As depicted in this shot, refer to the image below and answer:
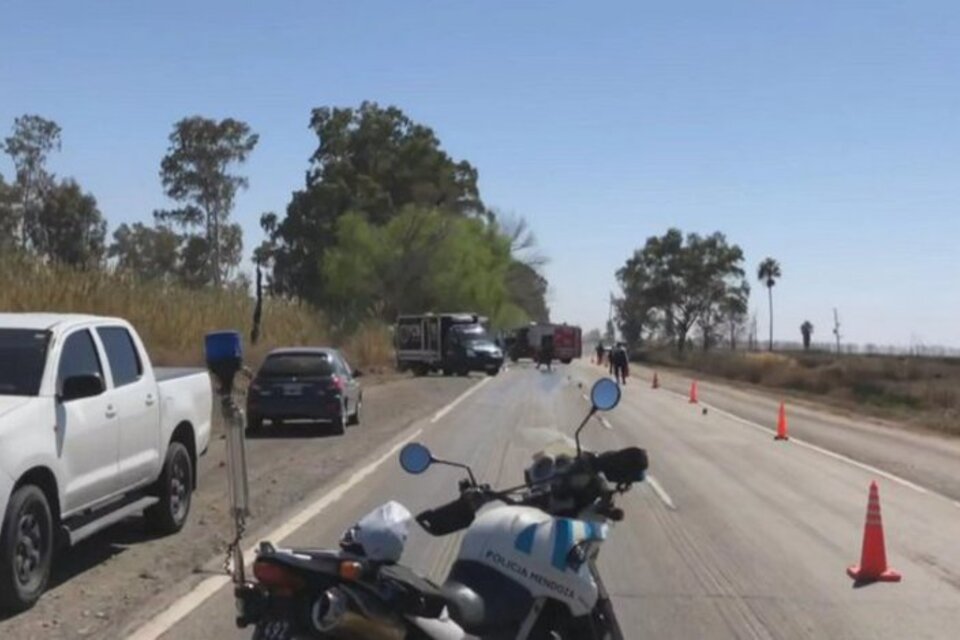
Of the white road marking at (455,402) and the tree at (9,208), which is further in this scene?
the tree at (9,208)

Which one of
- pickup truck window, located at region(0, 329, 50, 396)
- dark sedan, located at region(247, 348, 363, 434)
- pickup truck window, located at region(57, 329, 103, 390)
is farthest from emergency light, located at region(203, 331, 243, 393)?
dark sedan, located at region(247, 348, 363, 434)

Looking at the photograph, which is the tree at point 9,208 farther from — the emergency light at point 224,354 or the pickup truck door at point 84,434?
the emergency light at point 224,354

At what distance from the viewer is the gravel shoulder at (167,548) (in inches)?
341

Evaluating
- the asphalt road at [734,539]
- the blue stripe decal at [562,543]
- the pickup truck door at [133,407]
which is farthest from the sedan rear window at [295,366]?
the blue stripe decal at [562,543]

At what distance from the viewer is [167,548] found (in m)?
11.5

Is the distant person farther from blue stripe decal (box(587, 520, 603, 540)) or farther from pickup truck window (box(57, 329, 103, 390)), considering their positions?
blue stripe decal (box(587, 520, 603, 540))

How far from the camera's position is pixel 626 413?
3397 cm

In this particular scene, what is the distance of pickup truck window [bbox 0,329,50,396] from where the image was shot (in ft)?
31.3

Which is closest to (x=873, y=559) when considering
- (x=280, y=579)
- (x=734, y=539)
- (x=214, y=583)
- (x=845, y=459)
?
(x=734, y=539)

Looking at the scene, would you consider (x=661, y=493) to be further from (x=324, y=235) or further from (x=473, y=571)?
(x=324, y=235)

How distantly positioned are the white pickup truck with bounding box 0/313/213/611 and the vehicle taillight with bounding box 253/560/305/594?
4.17 m

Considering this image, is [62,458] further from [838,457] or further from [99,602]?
[838,457]

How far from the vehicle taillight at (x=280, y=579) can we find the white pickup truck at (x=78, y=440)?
4171mm

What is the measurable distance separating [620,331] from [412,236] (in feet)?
316
